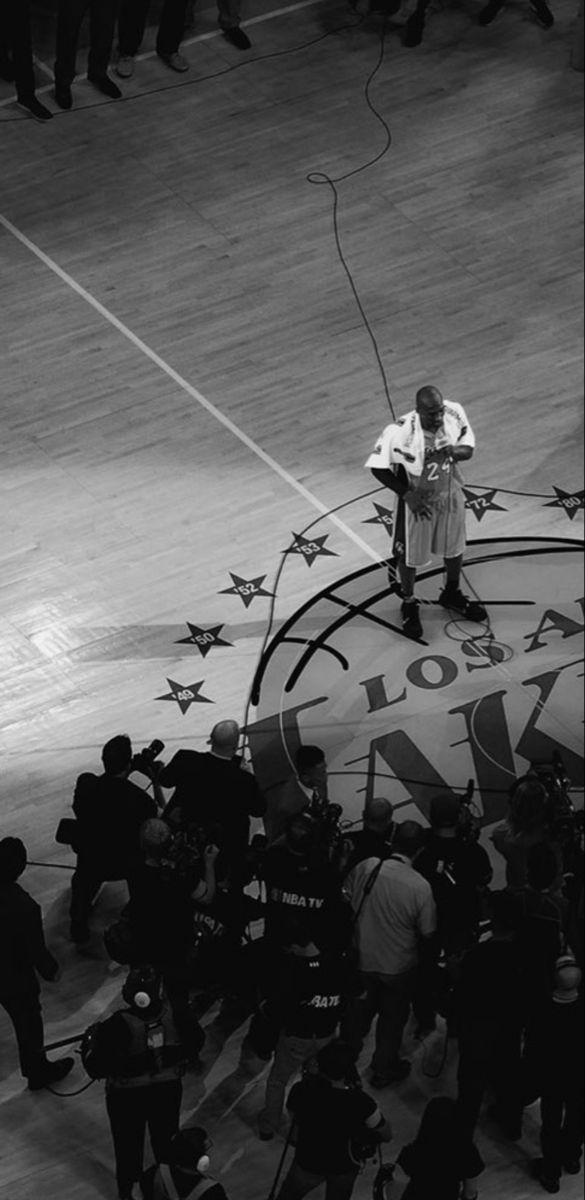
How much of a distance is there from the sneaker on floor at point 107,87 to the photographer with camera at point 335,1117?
34.9 ft

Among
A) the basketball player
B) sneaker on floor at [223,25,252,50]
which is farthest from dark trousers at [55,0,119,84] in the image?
the basketball player

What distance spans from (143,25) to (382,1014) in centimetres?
1054

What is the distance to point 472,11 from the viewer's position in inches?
687

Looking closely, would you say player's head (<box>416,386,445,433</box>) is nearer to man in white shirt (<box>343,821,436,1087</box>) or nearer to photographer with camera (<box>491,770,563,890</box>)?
photographer with camera (<box>491,770,563,890</box>)

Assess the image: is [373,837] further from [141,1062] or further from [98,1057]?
[98,1057]

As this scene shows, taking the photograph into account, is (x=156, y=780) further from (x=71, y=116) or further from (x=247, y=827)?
(x=71, y=116)

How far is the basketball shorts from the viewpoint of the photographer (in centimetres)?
1155

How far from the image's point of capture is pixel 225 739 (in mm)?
9703

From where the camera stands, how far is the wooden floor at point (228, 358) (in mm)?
10984

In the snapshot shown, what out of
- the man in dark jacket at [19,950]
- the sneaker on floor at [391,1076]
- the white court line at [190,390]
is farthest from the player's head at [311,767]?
the white court line at [190,390]

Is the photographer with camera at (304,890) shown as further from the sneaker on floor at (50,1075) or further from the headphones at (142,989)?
the sneaker on floor at (50,1075)

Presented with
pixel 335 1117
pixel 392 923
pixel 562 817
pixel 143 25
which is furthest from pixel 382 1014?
pixel 143 25

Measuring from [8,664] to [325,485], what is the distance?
2581 mm

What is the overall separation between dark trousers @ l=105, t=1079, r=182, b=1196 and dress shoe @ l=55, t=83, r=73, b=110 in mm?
10244
